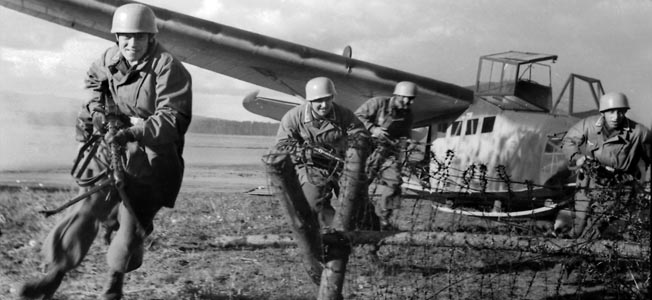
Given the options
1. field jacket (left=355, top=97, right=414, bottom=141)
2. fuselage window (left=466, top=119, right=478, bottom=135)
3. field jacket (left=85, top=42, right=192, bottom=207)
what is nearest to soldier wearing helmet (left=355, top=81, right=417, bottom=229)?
field jacket (left=355, top=97, right=414, bottom=141)

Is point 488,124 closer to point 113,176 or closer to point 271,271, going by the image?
point 271,271

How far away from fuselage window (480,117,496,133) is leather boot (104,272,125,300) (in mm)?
6972

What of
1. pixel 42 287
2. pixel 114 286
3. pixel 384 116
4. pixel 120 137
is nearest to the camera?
pixel 120 137

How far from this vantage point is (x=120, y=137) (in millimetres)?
3951

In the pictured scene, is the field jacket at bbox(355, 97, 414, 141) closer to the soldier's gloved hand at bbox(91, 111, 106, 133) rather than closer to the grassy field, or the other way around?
the grassy field

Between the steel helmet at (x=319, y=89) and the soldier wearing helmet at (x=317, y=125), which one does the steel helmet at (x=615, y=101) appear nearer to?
the soldier wearing helmet at (x=317, y=125)

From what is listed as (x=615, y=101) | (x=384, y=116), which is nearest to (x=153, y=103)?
(x=615, y=101)

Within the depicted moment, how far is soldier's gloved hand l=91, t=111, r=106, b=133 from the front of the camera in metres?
4.19

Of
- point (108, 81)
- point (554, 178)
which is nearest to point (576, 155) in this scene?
point (554, 178)

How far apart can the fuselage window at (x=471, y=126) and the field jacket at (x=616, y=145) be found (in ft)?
13.3

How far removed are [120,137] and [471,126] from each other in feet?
25.1

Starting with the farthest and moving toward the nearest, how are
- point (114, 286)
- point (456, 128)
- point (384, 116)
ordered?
point (456, 128)
point (384, 116)
point (114, 286)

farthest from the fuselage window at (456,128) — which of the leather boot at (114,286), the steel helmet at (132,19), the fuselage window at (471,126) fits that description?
the steel helmet at (132,19)

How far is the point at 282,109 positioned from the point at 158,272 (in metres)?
11.2
